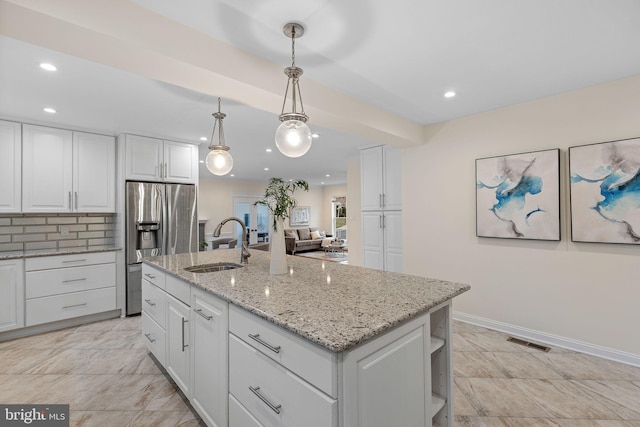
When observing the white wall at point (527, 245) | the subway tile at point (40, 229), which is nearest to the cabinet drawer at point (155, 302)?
the subway tile at point (40, 229)

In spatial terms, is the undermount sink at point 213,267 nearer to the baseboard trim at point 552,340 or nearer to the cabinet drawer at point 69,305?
the cabinet drawer at point 69,305

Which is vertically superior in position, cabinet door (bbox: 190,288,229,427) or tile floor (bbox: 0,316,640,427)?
cabinet door (bbox: 190,288,229,427)

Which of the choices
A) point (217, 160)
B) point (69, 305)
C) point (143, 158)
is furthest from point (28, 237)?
point (217, 160)

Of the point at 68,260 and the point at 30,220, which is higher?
the point at 30,220

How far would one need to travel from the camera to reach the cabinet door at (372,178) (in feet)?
14.0

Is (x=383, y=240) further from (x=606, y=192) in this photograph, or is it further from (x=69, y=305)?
(x=69, y=305)

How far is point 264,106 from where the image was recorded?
230 centimetres

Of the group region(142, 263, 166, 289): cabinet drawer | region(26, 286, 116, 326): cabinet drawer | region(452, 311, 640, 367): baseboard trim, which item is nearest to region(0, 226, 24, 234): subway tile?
region(26, 286, 116, 326): cabinet drawer

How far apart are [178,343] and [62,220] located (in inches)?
121

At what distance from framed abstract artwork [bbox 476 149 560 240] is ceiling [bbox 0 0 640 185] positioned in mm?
627

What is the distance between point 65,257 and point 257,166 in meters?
3.94

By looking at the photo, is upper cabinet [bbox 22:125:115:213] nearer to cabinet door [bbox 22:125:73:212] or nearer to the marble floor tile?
cabinet door [bbox 22:125:73:212]

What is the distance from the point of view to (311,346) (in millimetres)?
981

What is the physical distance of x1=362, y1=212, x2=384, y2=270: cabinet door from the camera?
421 cm
